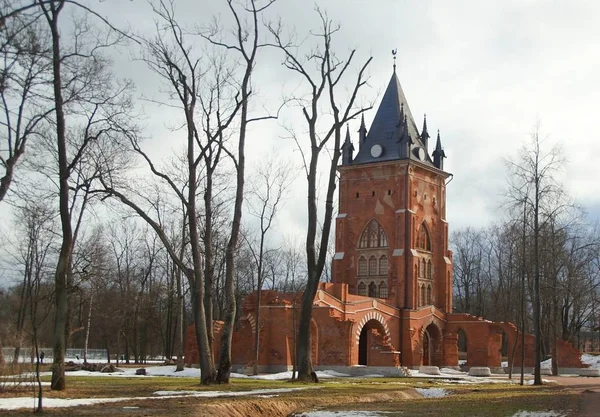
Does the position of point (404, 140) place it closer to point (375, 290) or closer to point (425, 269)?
point (425, 269)

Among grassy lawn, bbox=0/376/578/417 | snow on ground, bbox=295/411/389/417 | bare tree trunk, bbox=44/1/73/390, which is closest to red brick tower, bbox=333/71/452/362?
grassy lawn, bbox=0/376/578/417

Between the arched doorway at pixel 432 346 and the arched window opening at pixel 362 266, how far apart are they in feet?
21.2

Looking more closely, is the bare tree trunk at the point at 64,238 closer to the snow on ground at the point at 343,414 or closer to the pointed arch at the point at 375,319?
the snow on ground at the point at 343,414

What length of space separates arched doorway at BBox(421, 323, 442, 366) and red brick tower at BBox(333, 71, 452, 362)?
5.83 ft

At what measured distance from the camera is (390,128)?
61.9 m

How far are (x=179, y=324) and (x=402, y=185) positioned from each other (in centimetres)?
2260

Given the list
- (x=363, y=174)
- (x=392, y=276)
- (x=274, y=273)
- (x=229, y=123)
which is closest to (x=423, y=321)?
(x=392, y=276)

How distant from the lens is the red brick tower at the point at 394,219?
58750mm

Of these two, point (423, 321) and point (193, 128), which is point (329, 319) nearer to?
point (423, 321)

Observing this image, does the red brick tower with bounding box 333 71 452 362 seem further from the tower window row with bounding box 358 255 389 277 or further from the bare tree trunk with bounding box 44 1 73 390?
the bare tree trunk with bounding box 44 1 73 390

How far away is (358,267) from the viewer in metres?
61.0

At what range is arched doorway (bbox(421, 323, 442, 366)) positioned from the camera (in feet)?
A: 195

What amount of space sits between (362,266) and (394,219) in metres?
4.66

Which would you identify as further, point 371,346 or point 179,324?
point 371,346
